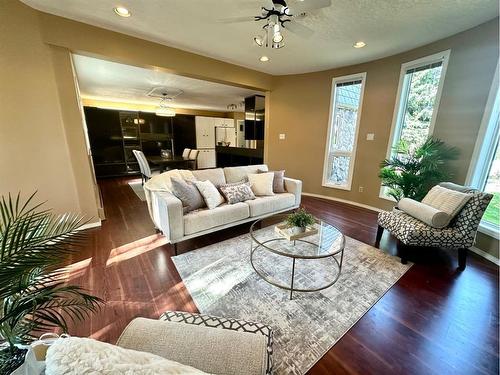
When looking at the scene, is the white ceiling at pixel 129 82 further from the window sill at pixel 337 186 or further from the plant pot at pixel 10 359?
the plant pot at pixel 10 359

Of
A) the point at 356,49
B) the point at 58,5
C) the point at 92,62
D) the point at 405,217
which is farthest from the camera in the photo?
the point at 92,62

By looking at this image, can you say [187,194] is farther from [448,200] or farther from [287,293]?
[448,200]

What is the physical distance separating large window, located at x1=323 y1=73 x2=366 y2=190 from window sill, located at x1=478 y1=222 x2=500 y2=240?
1980mm

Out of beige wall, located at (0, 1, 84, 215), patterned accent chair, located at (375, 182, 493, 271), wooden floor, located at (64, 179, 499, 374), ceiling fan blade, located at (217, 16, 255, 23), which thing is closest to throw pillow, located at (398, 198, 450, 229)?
patterned accent chair, located at (375, 182, 493, 271)

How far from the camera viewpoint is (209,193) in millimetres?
2676

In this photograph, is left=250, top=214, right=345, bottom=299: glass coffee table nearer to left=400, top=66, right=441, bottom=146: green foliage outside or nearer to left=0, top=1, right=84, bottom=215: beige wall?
left=400, top=66, right=441, bottom=146: green foliage outside

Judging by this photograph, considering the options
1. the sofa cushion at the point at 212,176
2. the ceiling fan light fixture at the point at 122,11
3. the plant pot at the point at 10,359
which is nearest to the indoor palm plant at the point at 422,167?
the sofa cushion at the point at 212,176

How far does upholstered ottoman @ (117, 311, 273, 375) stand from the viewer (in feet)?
2.52

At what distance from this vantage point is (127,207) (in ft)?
12.8

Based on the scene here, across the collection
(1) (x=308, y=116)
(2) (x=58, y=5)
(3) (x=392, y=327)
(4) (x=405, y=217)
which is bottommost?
(3) (x=392, y=327)

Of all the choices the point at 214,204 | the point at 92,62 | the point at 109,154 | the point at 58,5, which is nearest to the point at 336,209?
the point at 214,204

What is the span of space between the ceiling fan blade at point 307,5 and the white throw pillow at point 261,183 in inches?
78.3

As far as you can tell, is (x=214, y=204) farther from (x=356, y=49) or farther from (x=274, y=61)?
(x=356, y=49)

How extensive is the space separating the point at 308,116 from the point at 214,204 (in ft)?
10.2
